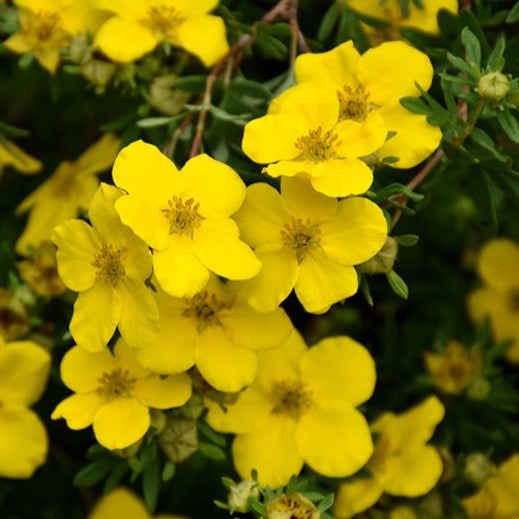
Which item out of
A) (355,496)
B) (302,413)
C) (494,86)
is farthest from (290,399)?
(494,86)

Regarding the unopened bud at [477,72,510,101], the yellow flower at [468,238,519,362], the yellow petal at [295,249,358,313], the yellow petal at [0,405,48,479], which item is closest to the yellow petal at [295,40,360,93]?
the unopened bud at [477,72,510,101]

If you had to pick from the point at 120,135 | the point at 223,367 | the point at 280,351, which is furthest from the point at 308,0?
the point at 223,367

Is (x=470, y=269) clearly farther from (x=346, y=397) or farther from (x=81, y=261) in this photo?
(x=81, y=261)

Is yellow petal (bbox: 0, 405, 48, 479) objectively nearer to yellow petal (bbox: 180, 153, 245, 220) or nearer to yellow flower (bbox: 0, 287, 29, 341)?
yellow flower (bbox: 0, 287, 29, 341)

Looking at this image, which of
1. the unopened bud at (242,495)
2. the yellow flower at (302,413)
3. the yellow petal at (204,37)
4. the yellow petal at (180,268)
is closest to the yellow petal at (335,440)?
the yellow flower at (302,413)

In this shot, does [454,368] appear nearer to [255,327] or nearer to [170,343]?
[255,327]
